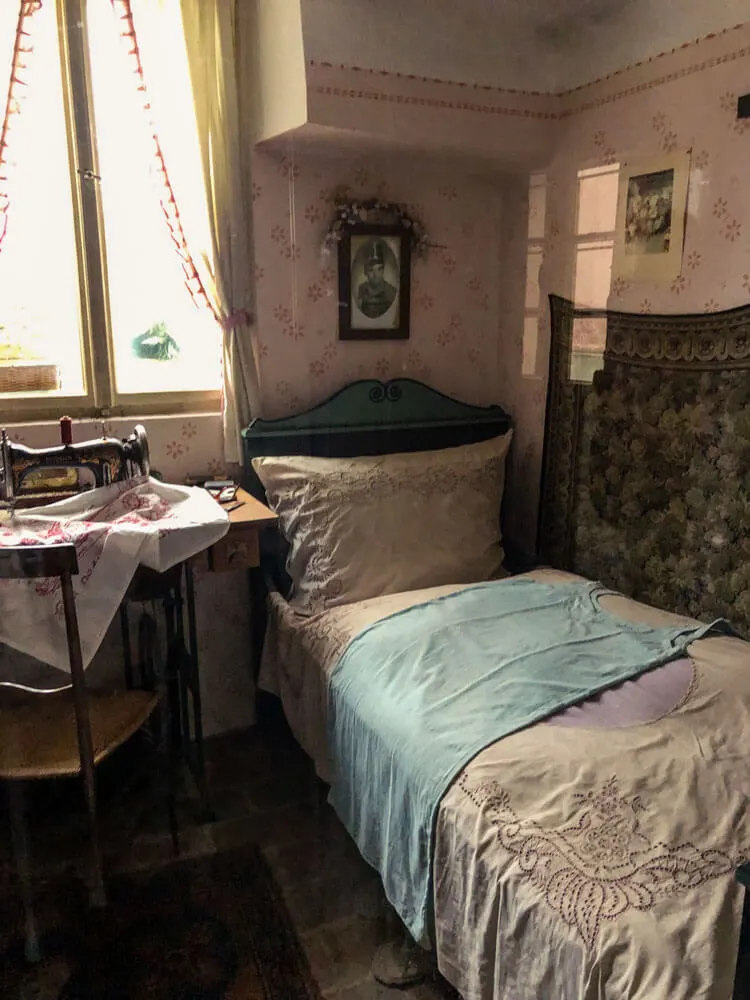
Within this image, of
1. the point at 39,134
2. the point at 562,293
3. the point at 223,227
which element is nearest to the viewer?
the point at 39,134

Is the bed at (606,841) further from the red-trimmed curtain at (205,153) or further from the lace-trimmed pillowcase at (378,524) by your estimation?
the red-trimmed curtain at (205,153)

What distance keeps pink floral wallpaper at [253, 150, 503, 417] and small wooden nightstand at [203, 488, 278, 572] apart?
20.4 inches

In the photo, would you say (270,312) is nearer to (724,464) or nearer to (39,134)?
(39,134)

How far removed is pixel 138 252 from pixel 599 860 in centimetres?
192

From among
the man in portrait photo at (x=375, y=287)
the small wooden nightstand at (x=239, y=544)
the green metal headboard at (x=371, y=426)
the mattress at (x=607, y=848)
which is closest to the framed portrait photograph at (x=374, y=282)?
the man in portrait photo at (x=375, y=287)

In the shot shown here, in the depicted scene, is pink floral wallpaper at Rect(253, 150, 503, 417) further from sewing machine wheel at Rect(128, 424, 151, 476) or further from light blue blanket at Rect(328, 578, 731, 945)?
light blue blanket at Rect(328, 578, 731, 945)

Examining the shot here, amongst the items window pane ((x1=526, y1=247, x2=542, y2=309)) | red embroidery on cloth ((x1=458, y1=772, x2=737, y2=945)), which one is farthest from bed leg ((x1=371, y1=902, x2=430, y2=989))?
window pane ((x1=526, y1=247, x2=542, y2=309))

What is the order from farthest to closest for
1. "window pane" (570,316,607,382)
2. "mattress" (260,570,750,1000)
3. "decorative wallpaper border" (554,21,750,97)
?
"window pane" (570,316,607,382) < "decorative wallpaper border" (554,21,750,97) < "mattress" (260,570,750,1000)

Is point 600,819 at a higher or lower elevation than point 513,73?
lower

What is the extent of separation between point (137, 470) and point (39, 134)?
3.09 feet

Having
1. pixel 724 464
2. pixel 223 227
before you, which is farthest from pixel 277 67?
pixel 724 464

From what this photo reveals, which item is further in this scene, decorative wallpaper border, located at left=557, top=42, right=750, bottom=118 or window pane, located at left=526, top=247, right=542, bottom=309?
window pane, located at left=526, top=247, right=542, bottom=309

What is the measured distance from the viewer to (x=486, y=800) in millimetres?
1356

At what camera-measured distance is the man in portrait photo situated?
243 cm
